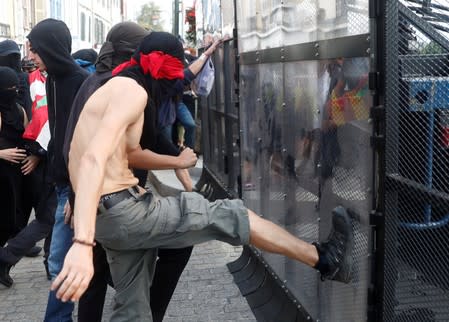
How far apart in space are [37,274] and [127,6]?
87897 millimetres

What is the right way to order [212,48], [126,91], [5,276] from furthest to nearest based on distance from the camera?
[212,48] → [5,276] → [126,91]

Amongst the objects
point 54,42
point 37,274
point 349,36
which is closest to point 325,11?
point 349,36

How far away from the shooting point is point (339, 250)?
3.29 meters

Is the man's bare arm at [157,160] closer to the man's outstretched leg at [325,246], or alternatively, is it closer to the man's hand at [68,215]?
the man's hand at [68,215]

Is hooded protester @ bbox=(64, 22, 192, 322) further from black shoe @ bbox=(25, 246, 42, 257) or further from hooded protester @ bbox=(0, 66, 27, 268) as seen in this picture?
black shoe @ bbox=(25, 246, 42, 257)

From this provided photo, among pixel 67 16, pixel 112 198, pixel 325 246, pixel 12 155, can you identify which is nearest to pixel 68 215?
pixel 112 198

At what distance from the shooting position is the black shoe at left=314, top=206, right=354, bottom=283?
3234 mm

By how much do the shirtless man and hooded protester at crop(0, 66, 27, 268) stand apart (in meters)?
Result: 2.44

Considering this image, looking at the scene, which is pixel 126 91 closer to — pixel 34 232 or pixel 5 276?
pixel 34 232

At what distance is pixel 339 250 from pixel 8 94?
133 inches

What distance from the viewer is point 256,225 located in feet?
10.7

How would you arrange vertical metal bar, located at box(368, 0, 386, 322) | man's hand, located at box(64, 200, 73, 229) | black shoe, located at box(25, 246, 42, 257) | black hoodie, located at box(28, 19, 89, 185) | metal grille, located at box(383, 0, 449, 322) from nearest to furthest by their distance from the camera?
metal grille, located at box(383, 0, 449, 322) → vertical metal bar, located at box(368, 0, 386, 322) → man's hand, located at box(64, 200, 73, 229) → black hoodie, located at box(28, 19, 89, 185) → black shoe, located at box(25, 246, 42, 257)

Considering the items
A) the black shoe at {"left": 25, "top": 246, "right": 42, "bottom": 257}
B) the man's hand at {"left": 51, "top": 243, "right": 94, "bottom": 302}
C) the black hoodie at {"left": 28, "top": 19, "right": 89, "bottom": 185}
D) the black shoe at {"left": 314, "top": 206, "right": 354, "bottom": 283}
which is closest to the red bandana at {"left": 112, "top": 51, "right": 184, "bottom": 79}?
the black hoodie at {"left": 28, "top": 19, "right": 89, "bottom": 185}

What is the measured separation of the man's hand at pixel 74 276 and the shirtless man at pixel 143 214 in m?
0.41
